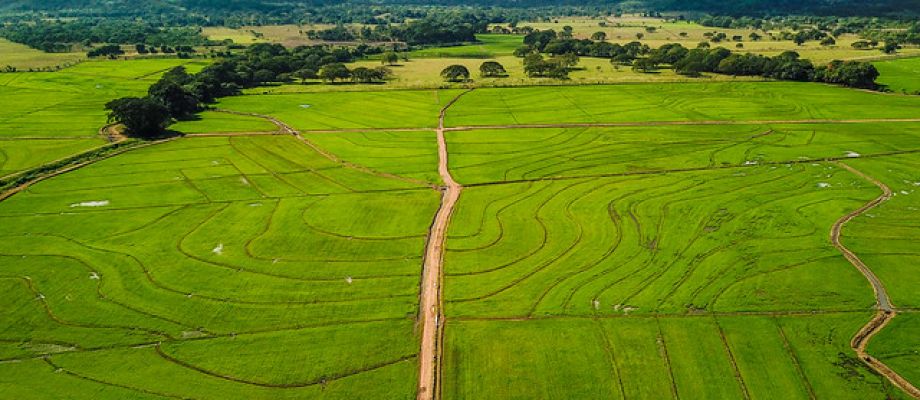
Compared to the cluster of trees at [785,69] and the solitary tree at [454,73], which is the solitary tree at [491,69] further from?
the cluster of trees at [785,69]

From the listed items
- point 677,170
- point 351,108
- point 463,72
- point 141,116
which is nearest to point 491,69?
point 463,72

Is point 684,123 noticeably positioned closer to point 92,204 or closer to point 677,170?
point 677,170

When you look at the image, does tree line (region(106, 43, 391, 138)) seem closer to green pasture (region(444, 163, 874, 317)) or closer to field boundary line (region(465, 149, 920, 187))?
field boundary line (region(465, 149, 920, 187))

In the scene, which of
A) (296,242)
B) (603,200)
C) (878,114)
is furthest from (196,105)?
(878,114)

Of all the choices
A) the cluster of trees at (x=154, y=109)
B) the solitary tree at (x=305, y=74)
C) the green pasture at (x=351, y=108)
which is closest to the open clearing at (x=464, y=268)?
the cluster of trees at (x=154, y=109)

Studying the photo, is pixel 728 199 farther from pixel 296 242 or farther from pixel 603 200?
pixel 296 242
